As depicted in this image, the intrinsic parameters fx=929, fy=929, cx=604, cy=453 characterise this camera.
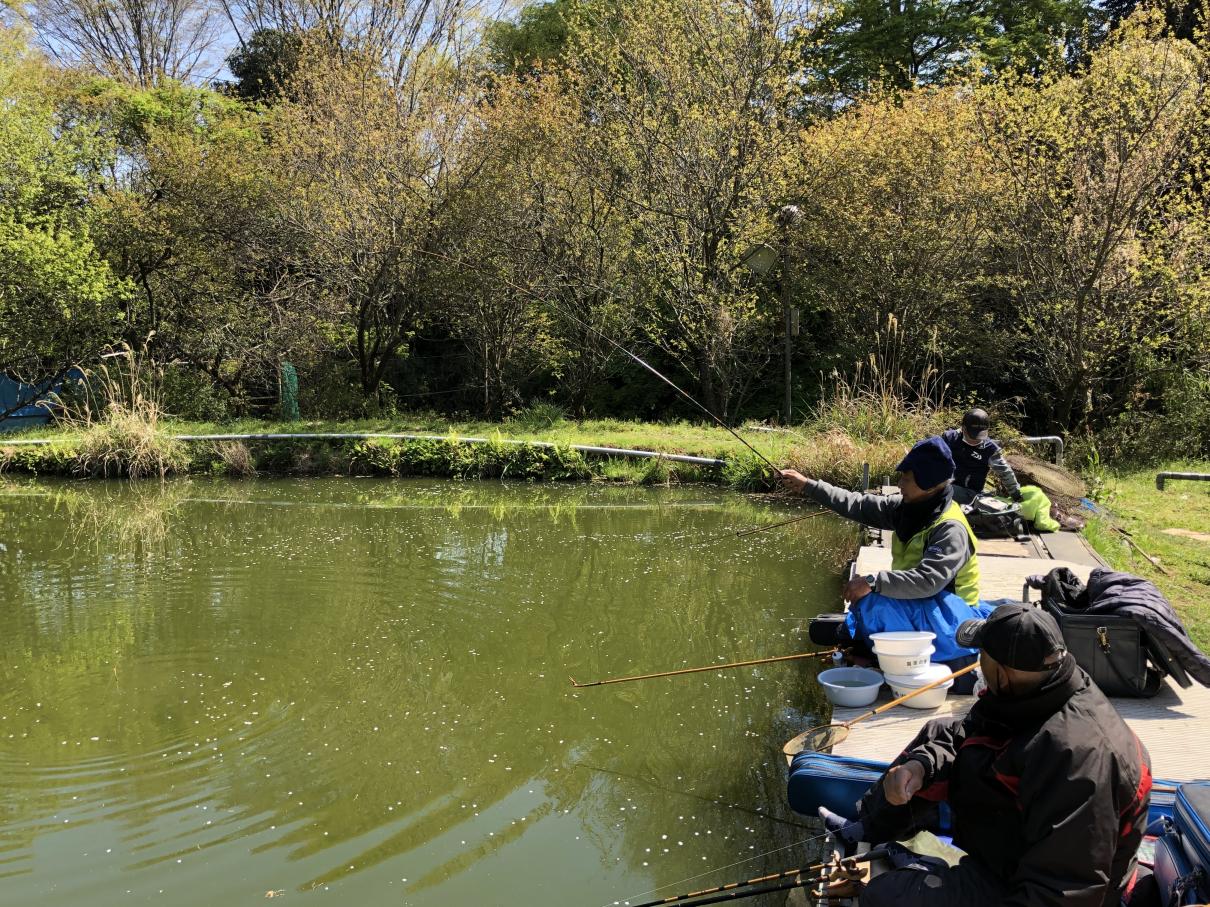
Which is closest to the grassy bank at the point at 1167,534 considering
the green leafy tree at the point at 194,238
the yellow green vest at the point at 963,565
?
the yellow green vest at the point at 963,565

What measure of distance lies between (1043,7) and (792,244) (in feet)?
27.8

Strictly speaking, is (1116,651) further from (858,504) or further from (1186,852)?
(1186,852)

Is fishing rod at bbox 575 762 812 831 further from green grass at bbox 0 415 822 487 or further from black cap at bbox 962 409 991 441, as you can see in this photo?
green grass at bbox 0 415 822 487

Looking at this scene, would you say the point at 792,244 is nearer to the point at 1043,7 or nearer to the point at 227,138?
the point at 1043,7

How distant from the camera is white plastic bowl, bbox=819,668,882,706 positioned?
13.4 feet

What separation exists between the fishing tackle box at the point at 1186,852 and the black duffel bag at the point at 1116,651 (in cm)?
134

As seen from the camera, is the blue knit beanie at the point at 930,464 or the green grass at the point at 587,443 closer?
the blue knit beanie at the point at 930,464

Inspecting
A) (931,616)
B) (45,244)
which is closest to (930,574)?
(931,616)

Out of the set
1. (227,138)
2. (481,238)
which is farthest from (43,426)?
(481,238)

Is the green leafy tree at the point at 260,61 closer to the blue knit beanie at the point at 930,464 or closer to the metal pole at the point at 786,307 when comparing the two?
the metal pole at the point at 786,307

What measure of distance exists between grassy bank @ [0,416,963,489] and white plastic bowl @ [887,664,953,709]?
768cm

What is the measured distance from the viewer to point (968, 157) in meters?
13.1

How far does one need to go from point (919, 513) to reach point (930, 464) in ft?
1.05

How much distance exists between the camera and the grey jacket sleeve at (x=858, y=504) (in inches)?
189
